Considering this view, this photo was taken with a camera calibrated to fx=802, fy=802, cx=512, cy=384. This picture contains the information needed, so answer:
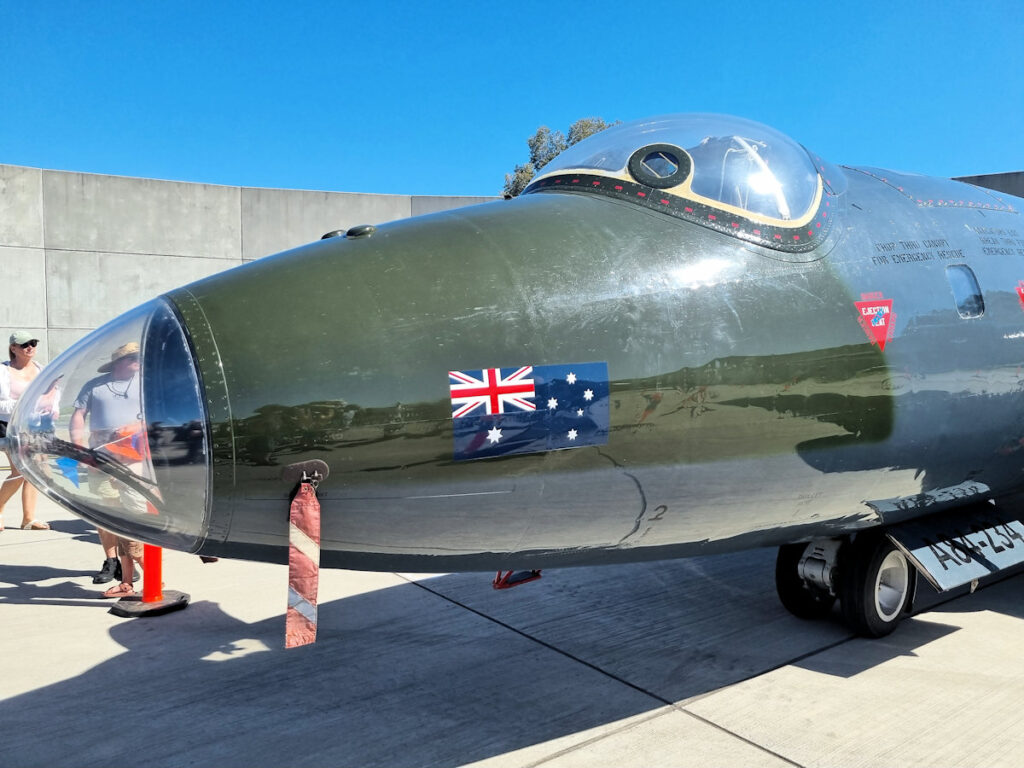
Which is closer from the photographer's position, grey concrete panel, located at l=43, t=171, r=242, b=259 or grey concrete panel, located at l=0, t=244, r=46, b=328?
grey concrete panel, located at l=0, t=244, r=46, b=328

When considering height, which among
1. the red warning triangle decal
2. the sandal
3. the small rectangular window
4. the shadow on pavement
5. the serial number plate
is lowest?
the shadow on pavement

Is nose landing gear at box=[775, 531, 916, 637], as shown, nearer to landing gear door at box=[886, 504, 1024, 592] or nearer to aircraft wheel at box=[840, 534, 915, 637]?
aircraft wheel at box=[840, 534, 915, 637]

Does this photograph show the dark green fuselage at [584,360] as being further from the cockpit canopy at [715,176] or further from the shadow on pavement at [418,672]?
the shadow on pavement at [418,672]

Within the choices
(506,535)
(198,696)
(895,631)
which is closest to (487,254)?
(506,535)

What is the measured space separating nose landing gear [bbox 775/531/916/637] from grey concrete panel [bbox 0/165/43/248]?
14267 mm

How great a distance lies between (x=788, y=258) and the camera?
3471 mm

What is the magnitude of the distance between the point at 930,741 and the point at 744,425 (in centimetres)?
166

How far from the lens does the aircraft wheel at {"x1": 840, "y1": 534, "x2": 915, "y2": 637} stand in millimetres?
4438

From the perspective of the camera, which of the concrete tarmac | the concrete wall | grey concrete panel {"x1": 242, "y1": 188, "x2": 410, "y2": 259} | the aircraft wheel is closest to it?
the concrete tarmac

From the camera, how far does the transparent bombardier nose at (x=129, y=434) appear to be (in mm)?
2643

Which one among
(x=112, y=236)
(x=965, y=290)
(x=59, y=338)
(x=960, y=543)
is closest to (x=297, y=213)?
(x=112, y=236)

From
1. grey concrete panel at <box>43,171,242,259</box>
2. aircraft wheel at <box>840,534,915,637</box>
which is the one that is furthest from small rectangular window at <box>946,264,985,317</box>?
grey concrete panel at <box>43,171,242,259</box>

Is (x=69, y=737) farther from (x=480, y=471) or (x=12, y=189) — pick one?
(x=12, y=189)

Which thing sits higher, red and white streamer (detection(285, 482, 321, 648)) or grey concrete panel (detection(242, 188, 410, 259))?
grey concrete panel (detection(242, 188, 410, 259))
